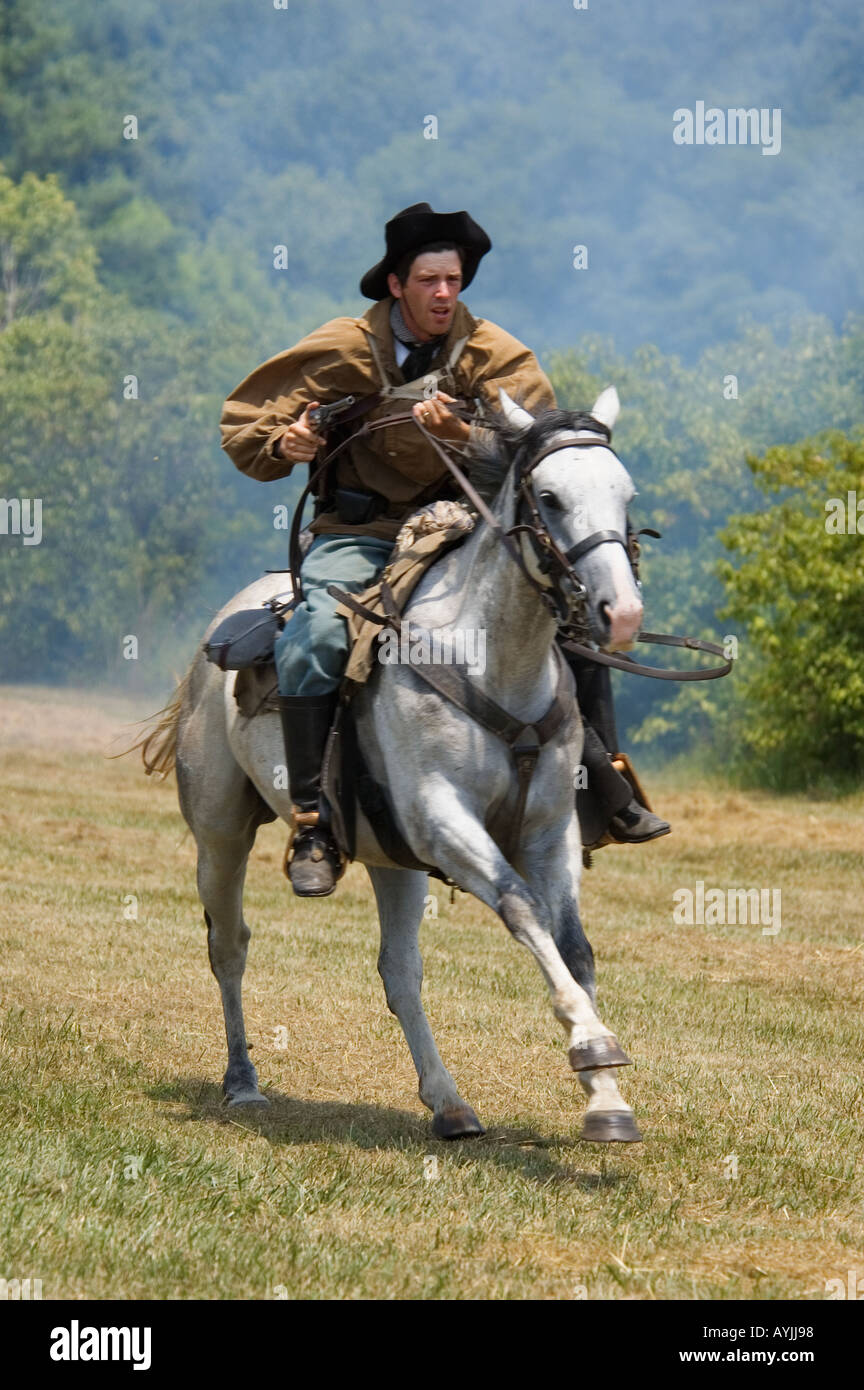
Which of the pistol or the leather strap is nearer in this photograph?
the leather strap

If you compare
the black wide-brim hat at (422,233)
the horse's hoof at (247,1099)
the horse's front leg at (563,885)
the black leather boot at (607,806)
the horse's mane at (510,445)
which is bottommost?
the horse's hoof at (247,1099)

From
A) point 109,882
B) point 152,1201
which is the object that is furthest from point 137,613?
point 152,1201

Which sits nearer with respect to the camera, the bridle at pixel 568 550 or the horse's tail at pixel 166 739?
the bridle at pixel 568 550

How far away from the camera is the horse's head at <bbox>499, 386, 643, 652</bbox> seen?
4754 mm

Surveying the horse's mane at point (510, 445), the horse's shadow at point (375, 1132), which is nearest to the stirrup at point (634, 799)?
the horse's shadow at point (375, 1132)

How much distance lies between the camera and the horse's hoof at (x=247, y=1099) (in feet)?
22.3

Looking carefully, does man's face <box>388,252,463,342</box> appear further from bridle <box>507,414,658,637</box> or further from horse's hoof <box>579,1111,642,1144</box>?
horse's hoof <box>579,1111,642,1144</box>

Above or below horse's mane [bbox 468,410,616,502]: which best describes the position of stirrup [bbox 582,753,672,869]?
below

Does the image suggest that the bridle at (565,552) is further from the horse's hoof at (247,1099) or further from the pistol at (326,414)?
the horse's hoof at (247,1099)

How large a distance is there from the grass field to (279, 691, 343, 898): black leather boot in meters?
0.97

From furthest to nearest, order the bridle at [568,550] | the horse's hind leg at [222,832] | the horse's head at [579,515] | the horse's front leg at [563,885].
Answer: the horse's hind leg at [222,832] < the horse's front leg at [563,885] < the bridle at [568,550] < the horse's head at [579,515]

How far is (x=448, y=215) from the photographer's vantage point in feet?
19.7

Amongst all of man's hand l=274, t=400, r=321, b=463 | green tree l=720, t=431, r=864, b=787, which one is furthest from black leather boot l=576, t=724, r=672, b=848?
green tree l=720, t=431, r=864, b=787

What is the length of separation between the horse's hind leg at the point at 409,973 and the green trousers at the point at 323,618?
2.90 feet
